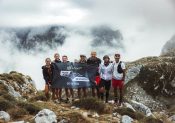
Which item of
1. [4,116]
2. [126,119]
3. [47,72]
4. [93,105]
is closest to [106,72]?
[93,105]

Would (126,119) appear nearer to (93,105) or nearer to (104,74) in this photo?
(93,105)

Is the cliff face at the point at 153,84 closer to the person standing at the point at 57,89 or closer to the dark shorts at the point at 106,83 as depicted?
the person standing at the point at 57,89

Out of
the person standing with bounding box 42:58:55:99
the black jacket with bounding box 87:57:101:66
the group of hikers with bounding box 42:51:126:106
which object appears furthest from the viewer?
the person standing with bounding box 42:58:55:99

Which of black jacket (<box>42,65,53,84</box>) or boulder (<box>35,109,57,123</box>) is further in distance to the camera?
black jacket (<box>42,65,53,84</box>)

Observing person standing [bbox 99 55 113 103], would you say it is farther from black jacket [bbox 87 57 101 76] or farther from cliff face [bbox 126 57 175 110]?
cliff face [bbox 126 57 175 110]

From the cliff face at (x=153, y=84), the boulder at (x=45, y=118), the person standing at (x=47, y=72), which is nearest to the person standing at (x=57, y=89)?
the person standing at (x=47, y=72)

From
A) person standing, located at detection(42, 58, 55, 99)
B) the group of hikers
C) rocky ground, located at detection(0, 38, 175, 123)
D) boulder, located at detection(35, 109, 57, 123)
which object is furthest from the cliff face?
boulder, located at detection(35, 109, 57, 123)

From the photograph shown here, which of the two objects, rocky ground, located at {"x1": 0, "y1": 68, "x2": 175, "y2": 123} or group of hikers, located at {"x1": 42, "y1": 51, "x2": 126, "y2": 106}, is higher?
group of hikers, located at {"x1": 42, "y1": 51, "x2": 126, "y2": 106}

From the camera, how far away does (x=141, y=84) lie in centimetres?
8838

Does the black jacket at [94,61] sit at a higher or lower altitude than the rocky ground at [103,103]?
higher

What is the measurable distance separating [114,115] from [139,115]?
4.56ft

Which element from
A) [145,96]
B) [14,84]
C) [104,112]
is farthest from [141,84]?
[104,112]

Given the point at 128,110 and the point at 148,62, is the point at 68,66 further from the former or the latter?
the point at 148,62

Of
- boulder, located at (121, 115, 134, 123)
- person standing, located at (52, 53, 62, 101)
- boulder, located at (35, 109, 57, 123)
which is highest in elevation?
person standing, located at (52, 53, 62, 101)
